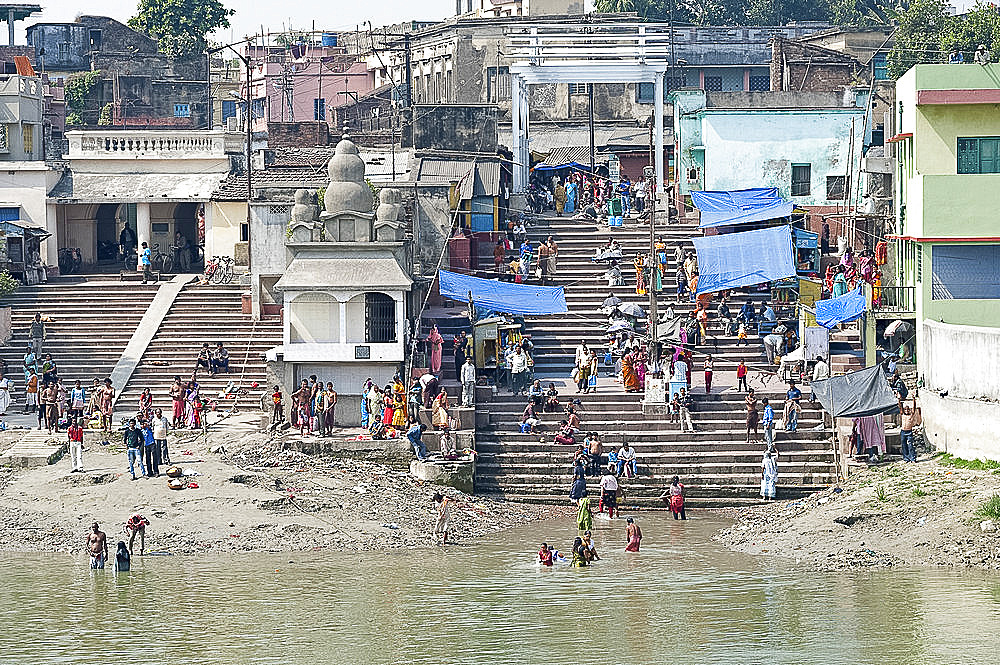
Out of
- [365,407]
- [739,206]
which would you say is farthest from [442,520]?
[739,206]

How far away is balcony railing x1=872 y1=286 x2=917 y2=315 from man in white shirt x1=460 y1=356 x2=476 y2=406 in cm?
856

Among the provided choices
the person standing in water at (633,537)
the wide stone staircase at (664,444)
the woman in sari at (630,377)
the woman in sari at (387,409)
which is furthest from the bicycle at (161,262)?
the person standing in water at (633,537)

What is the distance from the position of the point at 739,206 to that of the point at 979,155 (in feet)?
29.1

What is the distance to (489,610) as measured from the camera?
82.2 feet

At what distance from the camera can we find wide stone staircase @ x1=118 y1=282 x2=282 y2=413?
37.4m

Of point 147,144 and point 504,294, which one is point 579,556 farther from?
point 147,144

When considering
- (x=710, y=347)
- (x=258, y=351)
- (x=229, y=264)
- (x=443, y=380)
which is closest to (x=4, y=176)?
(x=229, y=264)

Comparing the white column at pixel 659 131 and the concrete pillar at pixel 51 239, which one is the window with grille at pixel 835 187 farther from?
the concrete pillar at pixel 51 239

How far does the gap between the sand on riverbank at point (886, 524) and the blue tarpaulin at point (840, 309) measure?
5999 millimetres

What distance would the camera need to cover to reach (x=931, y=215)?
117 ft

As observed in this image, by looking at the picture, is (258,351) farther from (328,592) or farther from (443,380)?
(328,592)

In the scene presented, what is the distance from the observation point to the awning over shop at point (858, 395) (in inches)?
1261

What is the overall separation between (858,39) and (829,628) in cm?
4233

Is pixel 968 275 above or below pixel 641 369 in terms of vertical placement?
above
